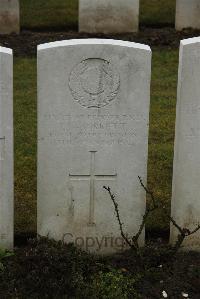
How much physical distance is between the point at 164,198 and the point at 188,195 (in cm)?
99

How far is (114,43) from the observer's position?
17.2ft

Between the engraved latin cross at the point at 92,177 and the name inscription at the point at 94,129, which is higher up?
the name inscription at the point at 94,129

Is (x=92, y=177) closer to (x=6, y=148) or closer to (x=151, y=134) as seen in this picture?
(x=6, y=148)

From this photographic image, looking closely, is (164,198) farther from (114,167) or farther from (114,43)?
(114,43)

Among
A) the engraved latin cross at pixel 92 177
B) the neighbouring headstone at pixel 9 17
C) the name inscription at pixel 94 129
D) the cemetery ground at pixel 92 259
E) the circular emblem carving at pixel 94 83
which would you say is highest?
the neighbouring headstone at pixel 9 17

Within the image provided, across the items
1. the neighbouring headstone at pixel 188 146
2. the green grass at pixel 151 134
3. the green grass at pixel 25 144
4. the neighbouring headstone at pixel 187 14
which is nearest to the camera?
the neighbouring headstone at pixel 188 146

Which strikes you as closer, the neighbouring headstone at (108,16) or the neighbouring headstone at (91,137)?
the neighbouring headstone at (91,137)

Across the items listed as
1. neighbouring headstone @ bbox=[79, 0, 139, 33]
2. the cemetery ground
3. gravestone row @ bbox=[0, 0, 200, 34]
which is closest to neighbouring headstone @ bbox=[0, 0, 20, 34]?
gravestone row @ bbox=[0, 0, 200, 34]

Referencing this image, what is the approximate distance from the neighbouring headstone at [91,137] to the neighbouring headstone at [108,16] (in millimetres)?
6570

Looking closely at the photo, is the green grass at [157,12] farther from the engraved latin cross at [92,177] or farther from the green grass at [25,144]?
the engraved latin cross at [92,177]

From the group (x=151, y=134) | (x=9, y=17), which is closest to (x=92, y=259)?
(x=151, y=134)

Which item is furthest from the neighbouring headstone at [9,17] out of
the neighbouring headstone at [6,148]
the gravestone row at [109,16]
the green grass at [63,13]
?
the neighbouring headstone at [6,148]

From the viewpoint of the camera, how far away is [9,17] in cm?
1161

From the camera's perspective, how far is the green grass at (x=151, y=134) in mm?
6441
